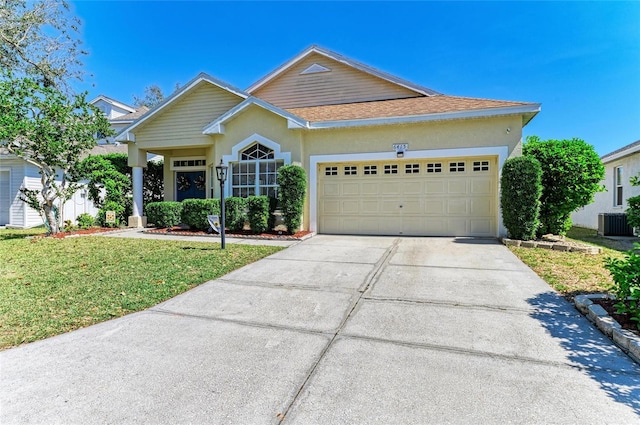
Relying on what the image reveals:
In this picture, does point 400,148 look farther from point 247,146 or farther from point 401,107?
point 247,146

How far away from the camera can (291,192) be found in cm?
1017

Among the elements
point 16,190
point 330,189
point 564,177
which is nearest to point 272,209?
→ point 330,189

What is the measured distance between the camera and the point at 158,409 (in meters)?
2.36

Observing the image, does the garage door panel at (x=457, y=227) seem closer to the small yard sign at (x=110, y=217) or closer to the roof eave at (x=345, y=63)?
the roof eave at (x=345, y=63)

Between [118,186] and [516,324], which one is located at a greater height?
[118,186]

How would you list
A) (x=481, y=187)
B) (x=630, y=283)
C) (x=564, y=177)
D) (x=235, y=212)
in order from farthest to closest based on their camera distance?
(x=235, y=212) < (x=481, y=187) < (x=564, y=177) < (x=630, y=283)

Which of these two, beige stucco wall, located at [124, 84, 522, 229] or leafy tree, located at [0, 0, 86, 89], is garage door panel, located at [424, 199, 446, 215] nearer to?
beige stucco wall, located at [124, 84, 522, 229]

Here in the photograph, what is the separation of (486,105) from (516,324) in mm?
7854

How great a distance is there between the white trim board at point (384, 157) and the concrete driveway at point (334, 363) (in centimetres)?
541

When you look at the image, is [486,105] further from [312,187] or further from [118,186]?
[118,186]

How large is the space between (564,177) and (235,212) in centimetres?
957

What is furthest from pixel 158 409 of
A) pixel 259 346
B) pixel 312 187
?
pixel 312 187

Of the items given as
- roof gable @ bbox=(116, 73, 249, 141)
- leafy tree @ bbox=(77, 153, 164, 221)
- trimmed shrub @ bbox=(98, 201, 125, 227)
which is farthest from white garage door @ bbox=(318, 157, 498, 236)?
leafy tree @ bbox=(77, 153, 164, 221)

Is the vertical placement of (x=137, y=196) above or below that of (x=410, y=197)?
above
